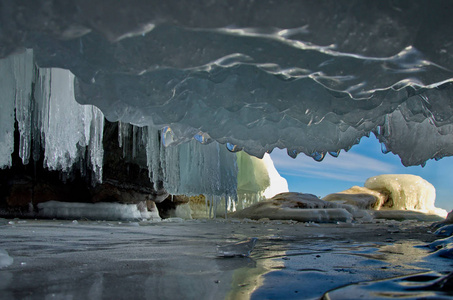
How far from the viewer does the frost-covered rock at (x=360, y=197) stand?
17.6 metres

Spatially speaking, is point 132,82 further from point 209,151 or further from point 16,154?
point 16,154

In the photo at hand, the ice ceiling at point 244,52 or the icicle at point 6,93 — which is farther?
the icicle at point 6,93

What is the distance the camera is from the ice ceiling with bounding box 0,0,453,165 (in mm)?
1666

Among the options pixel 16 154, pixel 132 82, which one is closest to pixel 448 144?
pixel 132 82

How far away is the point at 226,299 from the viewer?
1209 millimetres

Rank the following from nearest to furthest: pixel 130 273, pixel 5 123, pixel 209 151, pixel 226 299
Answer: pixel 226 299, pixel 130 273, pixel 5 123, pixel 209 151

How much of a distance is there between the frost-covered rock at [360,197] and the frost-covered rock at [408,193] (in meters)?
0.40

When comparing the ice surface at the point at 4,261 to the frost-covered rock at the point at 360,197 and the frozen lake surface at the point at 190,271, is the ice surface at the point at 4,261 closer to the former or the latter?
the frozen lake surface at the point at 190,271

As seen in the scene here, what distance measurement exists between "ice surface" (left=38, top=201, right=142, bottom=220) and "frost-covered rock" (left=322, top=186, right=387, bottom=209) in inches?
388

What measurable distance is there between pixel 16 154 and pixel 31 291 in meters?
8.75

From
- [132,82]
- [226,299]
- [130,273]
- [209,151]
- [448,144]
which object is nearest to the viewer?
[226,299]

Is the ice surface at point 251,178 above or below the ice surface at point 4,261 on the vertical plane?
above

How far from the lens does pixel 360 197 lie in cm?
1830

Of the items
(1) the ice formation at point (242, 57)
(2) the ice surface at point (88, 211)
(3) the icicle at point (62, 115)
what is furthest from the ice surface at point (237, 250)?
(2) the ice surface at point (88, 211)
